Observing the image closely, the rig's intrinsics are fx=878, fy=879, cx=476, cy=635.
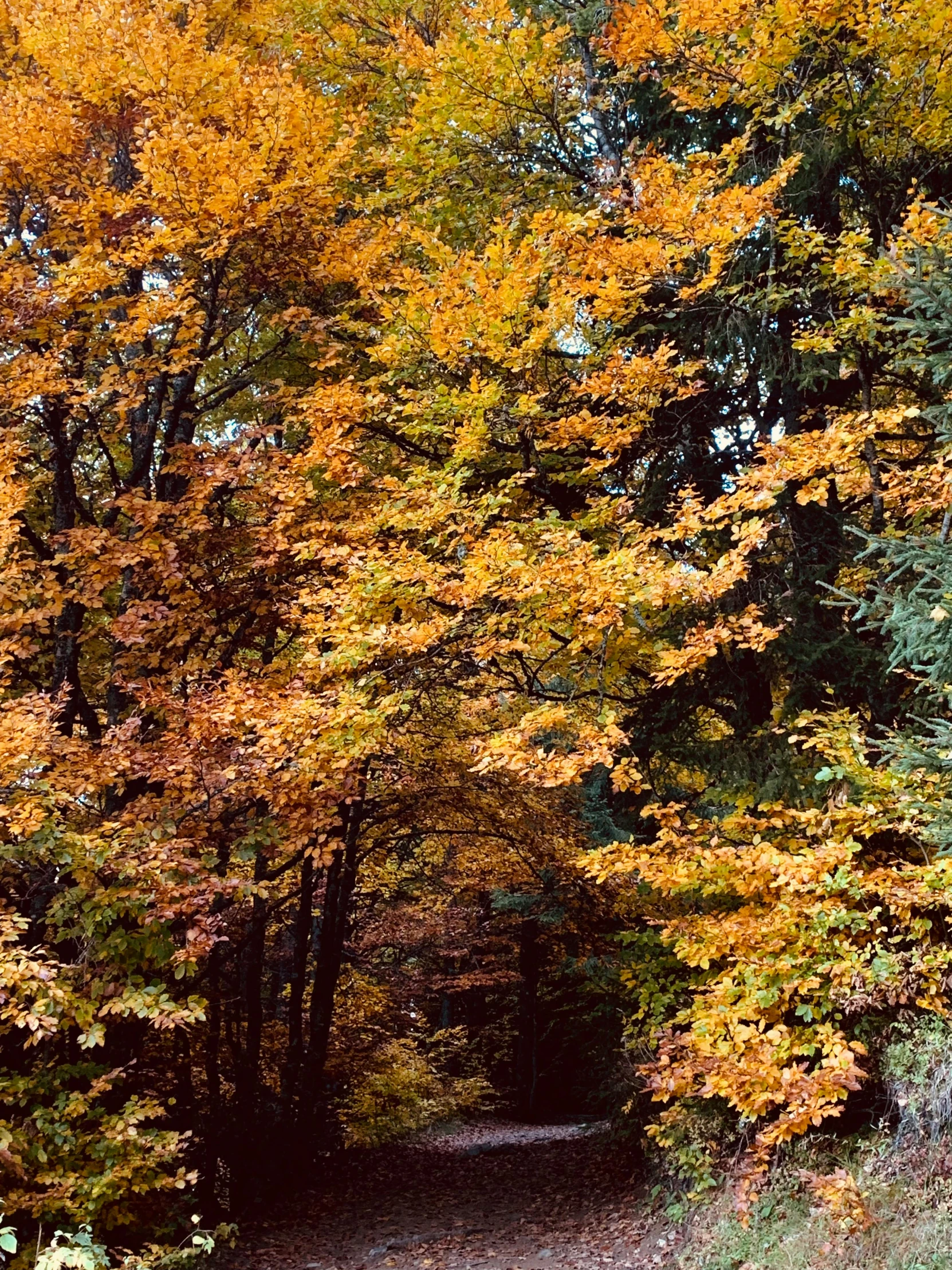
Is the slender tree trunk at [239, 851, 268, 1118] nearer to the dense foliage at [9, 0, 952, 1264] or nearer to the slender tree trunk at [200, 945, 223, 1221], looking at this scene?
the dense foliage at [9, 0, 952, 1264]

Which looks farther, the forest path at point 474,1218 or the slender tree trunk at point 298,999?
the slender tree trunk at point 298,999

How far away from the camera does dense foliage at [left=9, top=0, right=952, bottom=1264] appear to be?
5.00 meters

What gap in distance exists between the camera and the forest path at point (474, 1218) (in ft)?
21.2

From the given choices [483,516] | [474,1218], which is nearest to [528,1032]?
[474,1218]

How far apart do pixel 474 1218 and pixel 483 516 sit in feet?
21.2

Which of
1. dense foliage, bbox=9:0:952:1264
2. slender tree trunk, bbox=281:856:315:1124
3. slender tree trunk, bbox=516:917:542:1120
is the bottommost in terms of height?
slender tree trunk, bbox=516:917:542:1120

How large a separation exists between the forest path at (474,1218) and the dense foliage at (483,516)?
0.78 meters

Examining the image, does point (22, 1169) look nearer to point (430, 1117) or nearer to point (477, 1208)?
point (477, 1208)

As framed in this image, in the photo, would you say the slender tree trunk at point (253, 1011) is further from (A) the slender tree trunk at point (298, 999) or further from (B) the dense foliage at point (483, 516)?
(A) the slender tree trunk at point (298, 999)

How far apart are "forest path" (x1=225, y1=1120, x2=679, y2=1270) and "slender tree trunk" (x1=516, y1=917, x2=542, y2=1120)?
352 cm

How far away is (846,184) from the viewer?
6.79 meters

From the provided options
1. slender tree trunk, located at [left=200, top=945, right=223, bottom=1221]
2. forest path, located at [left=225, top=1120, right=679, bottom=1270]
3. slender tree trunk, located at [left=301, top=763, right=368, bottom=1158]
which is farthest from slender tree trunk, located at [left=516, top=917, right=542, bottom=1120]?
slender tree trunk, located at [left=200, top=945, right=223, bottom=1221]

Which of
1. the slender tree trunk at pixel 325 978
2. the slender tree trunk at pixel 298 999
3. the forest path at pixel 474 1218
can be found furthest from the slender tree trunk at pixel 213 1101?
the slender tree trunk at pixel 325 978

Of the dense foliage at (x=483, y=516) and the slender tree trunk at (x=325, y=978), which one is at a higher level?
the dense foliage at (x=483, y=516)
